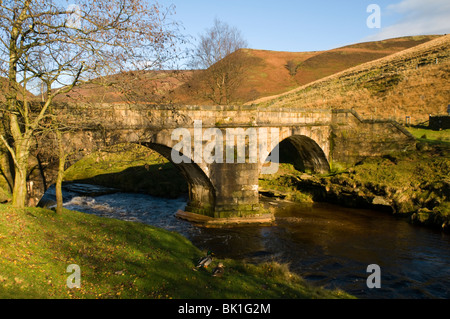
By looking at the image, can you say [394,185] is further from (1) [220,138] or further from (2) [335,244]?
(1) [220,138]

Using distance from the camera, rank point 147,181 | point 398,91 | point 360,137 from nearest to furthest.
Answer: point 360,137 → point 147,181 → point 398,91

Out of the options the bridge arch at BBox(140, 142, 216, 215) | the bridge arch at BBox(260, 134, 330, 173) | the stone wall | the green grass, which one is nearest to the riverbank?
the green grass

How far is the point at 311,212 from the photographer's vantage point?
21.9m

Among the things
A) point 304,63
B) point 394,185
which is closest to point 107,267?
point 394,185

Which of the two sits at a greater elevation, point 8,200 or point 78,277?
point 8,200

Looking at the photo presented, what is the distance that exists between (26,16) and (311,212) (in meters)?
17.9

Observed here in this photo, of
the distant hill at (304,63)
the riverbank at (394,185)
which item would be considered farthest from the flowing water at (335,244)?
the distant hill at (304,63)

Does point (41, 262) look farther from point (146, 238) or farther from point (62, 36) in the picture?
point (62, 36)

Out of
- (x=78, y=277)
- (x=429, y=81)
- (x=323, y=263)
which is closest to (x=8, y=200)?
(x=78, y=277)

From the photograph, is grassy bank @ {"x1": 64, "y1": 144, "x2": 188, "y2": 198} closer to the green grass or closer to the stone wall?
the stone wall

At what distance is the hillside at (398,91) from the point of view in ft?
118

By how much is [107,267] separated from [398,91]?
40703 millimetres

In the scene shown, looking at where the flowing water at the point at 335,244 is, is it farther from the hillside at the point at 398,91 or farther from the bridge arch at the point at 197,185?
the hillside at the point at 398,91

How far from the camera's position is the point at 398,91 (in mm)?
40625
